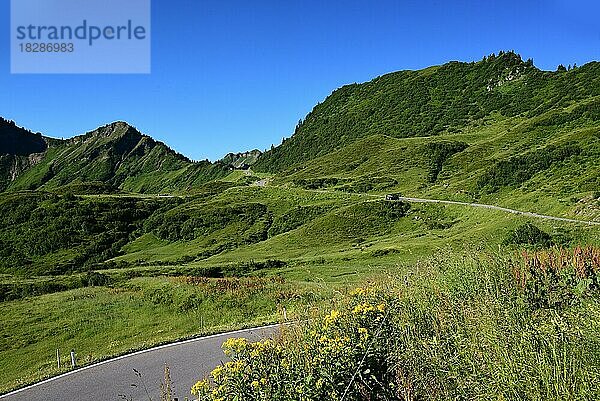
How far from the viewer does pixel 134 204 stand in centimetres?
14550

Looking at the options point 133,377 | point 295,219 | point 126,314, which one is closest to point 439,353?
point 133,377

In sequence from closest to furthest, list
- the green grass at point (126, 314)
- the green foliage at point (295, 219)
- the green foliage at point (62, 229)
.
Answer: the green grass at point (126, 314), the green foliage at point (295, 219), the green foliage at point (62, 229)

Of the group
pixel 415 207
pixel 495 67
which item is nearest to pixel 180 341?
pixel 415 207

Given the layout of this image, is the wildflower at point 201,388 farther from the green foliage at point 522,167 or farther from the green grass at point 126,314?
the green foliage at point 522,167

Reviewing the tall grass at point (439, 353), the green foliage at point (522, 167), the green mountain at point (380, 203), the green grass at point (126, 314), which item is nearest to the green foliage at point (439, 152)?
the green mountain at point (380, 203)

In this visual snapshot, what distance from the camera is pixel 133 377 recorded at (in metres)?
15.5

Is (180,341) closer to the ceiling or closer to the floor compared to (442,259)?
closer to the floor

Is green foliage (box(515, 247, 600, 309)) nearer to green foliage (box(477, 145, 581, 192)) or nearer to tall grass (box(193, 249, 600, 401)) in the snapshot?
tall grass (box(193, 249, 600, 401))

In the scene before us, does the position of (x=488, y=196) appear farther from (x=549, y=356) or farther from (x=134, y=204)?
(x=134, y=204)

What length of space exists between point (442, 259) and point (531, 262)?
2437mm

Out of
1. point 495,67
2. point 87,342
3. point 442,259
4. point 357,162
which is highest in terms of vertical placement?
point 495,67

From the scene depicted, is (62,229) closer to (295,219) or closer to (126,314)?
(295,219)

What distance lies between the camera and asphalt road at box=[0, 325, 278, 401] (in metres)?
13.9

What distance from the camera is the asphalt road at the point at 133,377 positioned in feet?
45.7
